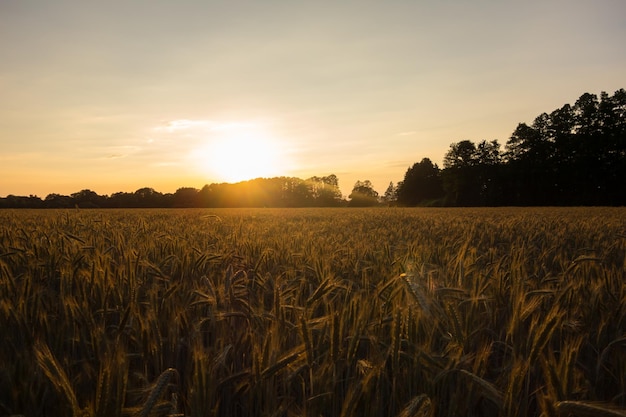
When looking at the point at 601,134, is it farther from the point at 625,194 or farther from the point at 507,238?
the point at 507,238

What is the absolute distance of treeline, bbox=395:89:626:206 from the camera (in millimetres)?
57188

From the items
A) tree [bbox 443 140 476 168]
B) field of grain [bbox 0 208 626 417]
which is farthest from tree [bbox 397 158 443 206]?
field of grain [bbox 0 208 626 417]

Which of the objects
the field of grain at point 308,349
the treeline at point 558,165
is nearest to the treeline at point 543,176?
the treeline at point 558,165

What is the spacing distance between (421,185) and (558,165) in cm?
3159

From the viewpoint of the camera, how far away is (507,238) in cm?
605

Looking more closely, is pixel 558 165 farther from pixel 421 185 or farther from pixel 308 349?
pixel 308 349

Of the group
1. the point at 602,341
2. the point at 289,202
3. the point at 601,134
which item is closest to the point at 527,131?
the point at 601,134

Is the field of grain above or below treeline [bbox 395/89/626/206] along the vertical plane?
below

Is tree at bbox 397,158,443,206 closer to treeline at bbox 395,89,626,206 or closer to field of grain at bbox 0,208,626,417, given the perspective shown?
treeline at bbox 395,89,626,206

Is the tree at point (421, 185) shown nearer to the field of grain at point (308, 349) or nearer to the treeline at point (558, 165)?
the treeline at point (558, 165)

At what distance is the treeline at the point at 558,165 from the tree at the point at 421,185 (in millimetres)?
10394

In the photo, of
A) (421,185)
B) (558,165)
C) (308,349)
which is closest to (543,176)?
(558,165)

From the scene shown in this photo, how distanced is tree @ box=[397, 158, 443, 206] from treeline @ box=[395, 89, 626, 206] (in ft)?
34.1

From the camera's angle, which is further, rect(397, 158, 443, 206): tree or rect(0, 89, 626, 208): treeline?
rect(397, 158, 443, 206): tree
